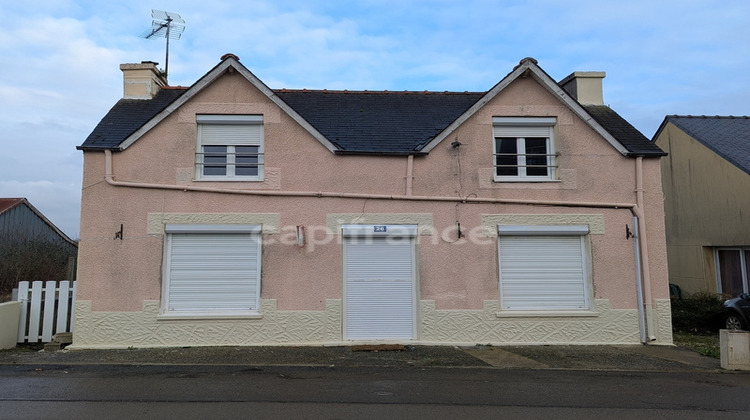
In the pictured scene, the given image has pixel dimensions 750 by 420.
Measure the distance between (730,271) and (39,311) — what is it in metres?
17.7

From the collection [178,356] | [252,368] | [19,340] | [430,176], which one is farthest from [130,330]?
[430,176]

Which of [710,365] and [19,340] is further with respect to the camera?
[19,340]

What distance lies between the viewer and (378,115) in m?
12.0

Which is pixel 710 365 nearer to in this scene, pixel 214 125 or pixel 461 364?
pixel 461 364

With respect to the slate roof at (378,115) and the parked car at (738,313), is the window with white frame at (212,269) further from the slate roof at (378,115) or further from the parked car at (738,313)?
the parked car at (738,313)

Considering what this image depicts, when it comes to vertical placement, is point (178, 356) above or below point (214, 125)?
below

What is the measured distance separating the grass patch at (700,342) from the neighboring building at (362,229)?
2.39 ft

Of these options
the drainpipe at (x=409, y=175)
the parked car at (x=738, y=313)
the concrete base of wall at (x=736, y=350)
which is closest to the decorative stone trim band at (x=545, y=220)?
the drainpipe at (x=409, y=175)

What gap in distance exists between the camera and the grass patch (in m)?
9.81

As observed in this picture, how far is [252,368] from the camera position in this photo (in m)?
8.16

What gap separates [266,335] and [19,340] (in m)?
4.99

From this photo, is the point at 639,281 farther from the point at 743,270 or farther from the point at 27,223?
the point at 27,223

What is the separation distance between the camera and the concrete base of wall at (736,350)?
8453 millimetres

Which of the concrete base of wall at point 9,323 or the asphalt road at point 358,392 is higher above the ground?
the concrete base of wall at point 9,323
